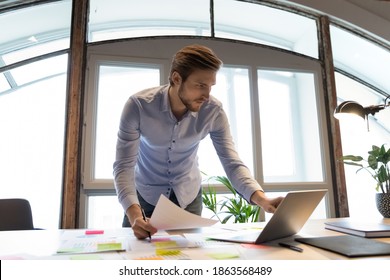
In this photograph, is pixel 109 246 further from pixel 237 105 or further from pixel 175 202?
pixel 237 105

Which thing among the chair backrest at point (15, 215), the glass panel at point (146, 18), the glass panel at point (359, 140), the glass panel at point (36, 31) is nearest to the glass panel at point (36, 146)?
the glass panel at point (36, 31)

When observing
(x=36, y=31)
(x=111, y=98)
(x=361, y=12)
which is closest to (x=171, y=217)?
(x=111, y=98)

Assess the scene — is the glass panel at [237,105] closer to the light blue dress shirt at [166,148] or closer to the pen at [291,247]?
the light blue dress shirt at [166,148]

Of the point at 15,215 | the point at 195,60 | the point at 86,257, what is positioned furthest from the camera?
the point at 15,215

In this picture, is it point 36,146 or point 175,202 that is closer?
point 175,202

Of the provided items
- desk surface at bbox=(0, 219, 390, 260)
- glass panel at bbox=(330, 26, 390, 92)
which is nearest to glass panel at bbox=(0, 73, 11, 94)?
desk surface at bbox=(0, 219, 390, 260)

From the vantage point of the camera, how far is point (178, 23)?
341 centimetres

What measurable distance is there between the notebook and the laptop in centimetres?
6

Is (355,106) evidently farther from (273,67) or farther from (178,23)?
(178,23)

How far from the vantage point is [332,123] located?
347cm

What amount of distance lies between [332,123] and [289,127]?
46cm

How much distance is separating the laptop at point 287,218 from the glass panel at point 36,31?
→ 9.50 feet

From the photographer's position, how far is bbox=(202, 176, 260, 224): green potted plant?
2809mm
